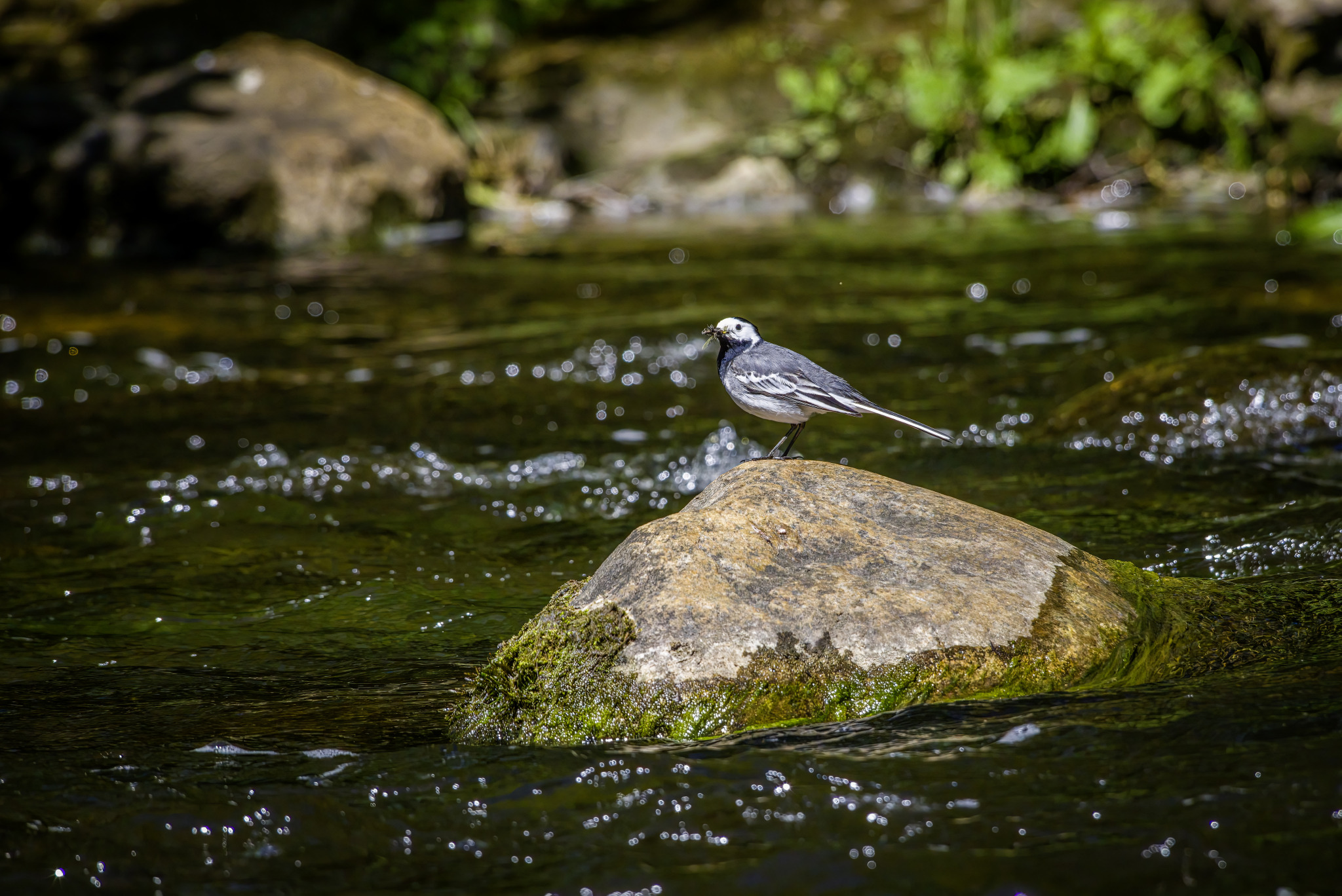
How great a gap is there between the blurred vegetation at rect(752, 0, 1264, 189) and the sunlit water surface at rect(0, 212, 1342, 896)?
4.83 m

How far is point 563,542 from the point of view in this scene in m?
5.87

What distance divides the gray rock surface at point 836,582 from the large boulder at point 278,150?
497 inches

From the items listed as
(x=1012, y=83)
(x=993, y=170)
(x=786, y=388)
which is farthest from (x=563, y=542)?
(x=1012, y=83)

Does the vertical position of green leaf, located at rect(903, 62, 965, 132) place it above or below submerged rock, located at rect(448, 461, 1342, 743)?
above

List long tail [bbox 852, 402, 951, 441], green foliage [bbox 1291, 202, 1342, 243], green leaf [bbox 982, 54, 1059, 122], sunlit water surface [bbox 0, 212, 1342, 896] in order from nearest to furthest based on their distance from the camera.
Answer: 1. sunlit water surface [bbox 0, 212, 1342, 896]
2. long tail [bbox 852, 402, 951, 441]
3. green foliage [bbox 1291, 202, 1342, 243]
4. green leaf [bbox 982, 54, 1059, 122]

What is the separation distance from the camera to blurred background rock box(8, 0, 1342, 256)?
15320mm

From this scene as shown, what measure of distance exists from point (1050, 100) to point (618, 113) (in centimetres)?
747

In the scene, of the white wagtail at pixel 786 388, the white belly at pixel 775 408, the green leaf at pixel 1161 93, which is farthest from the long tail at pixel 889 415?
the green leaf at pixel 1161 93

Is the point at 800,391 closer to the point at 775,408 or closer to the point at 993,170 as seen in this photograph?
the point at 775,408

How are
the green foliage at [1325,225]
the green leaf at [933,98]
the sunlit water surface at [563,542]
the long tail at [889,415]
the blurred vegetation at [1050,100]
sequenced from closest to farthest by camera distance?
the sunlit water surface at [563,542] < the long tail at [889,415] < the green foliage at [1325,225] < the blurred vegetation at [1050,100] < the green leaf at [933,98]

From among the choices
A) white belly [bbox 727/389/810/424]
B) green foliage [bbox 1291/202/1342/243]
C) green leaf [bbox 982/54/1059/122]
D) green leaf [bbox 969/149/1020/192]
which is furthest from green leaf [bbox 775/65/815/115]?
white belly [bbox 727/389/810/424]

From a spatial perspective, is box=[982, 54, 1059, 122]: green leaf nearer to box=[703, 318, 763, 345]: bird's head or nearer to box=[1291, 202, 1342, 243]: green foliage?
box=[1291, 202, 1342, 243]: green foliage

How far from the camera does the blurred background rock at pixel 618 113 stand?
15.3 meters

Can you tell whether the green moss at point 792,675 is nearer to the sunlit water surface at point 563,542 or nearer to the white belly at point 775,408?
the sunlit water surface at point 563,542
